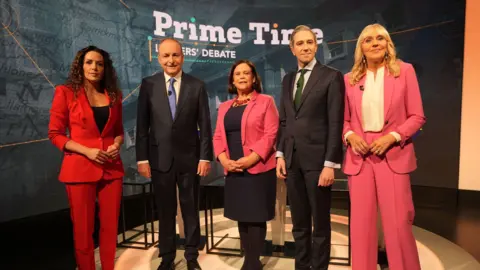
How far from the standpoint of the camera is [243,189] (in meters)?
2.53

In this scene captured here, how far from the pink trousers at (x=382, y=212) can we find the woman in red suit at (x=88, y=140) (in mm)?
1634

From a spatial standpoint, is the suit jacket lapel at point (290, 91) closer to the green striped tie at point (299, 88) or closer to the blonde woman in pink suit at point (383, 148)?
the green striped tie at point (299, 88)

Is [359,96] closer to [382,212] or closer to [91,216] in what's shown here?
[382,212]

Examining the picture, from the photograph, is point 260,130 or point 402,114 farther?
point 260,130

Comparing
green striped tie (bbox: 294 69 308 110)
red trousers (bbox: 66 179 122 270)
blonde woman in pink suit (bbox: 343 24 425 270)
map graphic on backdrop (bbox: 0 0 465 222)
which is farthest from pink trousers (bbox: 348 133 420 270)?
map graphic on backdrop (bbox: 0 0 465 222)

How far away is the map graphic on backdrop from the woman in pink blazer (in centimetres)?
337

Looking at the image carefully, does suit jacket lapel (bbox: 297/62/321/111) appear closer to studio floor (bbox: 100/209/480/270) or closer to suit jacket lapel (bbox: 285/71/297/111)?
suit jacket lapel (bbox: 285/71/297/111)

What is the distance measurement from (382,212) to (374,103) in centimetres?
67

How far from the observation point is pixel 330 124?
2.29 m

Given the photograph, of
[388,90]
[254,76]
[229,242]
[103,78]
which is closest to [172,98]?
[103,78]

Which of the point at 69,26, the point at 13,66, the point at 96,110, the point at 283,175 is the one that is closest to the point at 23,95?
the point at 13,66

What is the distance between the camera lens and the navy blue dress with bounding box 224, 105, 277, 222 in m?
2.50

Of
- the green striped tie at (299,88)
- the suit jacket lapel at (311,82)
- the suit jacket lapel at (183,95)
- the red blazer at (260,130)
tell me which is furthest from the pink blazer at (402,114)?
the suit jacket lapel at (183,95)

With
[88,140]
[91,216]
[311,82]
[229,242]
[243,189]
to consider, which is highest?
[311,82]
